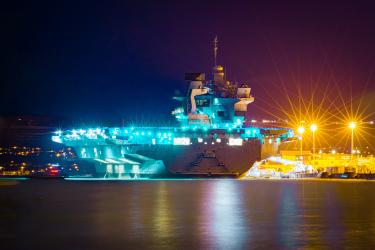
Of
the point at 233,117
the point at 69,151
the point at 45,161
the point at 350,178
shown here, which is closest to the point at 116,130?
the point at 233,117

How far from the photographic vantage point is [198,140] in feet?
221

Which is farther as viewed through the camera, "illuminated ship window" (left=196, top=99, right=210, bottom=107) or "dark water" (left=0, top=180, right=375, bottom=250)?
"illuminated ship window" (left=196, top=99, right=210, bottom=107)

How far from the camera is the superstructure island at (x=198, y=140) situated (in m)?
67.5

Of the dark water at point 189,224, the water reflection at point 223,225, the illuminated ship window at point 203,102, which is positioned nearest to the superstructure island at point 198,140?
the illuminated ship window at point 203,102

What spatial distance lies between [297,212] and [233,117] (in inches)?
1808

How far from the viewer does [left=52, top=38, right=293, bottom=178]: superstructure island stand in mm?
67500

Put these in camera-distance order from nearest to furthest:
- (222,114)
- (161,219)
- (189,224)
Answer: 1. (189,224)
2. (161,219)
3. (222,114)

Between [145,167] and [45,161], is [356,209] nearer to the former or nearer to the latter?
[145,167]

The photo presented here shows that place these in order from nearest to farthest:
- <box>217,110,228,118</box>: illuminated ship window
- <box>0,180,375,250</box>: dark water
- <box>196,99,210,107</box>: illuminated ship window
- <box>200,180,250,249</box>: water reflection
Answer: <box>0,180,375,250</box>: dark water → <box>200,180,250,249</box>: water reflection → <box>217,110,228,118</box>: illuminated ship window → <box>196,99,210,107</box>: illuminated ship window

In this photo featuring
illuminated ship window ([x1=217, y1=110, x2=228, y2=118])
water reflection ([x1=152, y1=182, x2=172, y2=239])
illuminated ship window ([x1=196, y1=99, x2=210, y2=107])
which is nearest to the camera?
water reflection ([x1=152, y1=182, x2=172, y2=239])

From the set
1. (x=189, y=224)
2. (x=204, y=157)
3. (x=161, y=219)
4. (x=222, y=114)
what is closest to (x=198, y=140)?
(x=204, y=157)

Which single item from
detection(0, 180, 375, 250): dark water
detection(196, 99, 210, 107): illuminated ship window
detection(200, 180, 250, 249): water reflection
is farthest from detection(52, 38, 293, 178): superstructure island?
detection(200, 180, 250, 249): water reflection

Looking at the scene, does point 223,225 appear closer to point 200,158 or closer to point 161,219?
point 161,219

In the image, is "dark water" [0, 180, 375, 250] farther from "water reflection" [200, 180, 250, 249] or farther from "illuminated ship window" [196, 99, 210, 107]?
"illuminated ship window" [196, 99, 210, 107]
